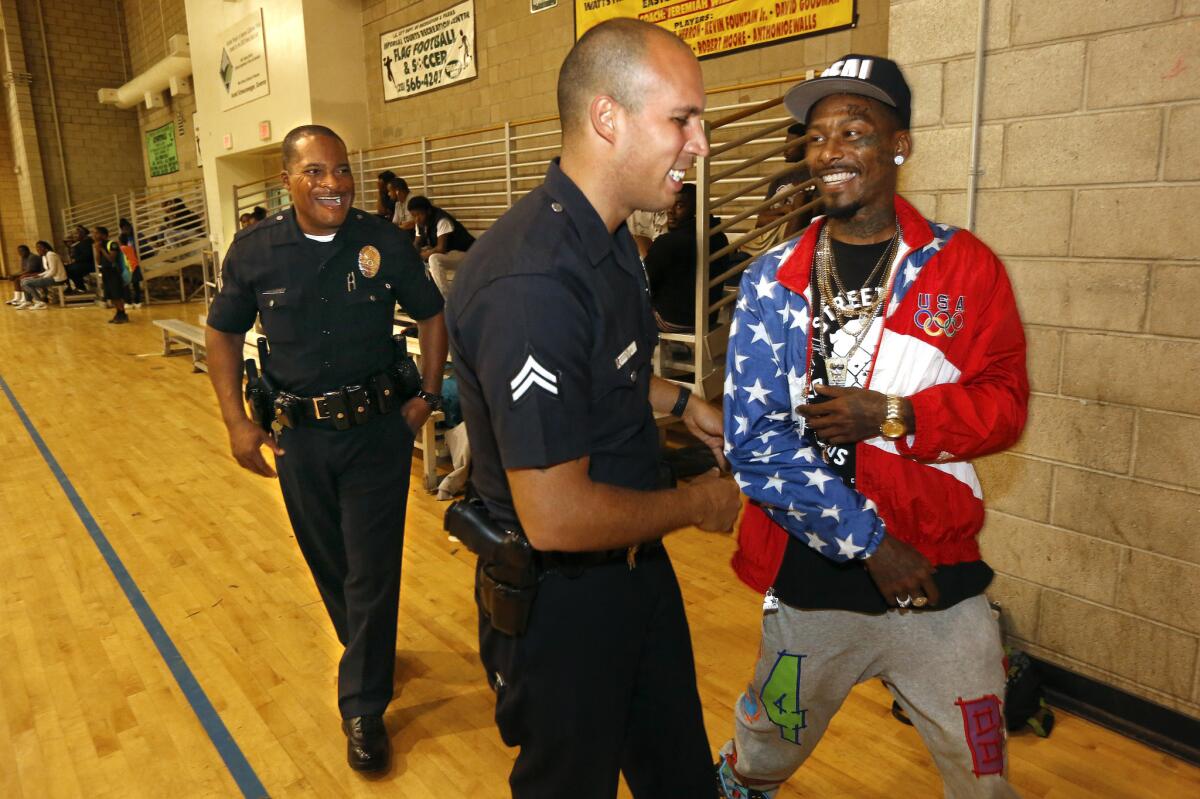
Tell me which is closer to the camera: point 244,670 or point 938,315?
point 938,315

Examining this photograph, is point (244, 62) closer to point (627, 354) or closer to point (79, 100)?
point (79, 100)

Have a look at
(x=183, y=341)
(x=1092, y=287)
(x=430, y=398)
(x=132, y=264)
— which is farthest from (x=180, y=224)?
(x=1092, y=287)

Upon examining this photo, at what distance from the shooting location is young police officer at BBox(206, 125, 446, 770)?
2.46 m

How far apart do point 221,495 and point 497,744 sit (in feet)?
10.6

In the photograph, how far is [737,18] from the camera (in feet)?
20.7

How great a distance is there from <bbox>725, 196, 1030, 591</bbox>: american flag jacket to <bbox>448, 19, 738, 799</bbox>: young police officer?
215 mm

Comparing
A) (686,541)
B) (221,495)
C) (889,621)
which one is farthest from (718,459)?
(221,495)

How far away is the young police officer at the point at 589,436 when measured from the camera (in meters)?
1.17

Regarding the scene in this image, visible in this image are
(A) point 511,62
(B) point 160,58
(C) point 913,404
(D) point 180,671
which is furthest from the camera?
(B) point 160,58

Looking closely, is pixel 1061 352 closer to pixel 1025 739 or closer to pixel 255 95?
pixel 1025 739

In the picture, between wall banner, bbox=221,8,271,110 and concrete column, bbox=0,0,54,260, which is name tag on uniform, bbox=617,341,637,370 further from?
concrete column, bbox=0,0,54,260

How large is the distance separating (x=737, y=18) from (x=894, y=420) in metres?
5.79

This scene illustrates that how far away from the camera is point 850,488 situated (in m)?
1.54

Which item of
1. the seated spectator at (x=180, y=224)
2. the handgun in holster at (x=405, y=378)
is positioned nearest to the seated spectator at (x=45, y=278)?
the seated spectator at (x=180, y=224)
